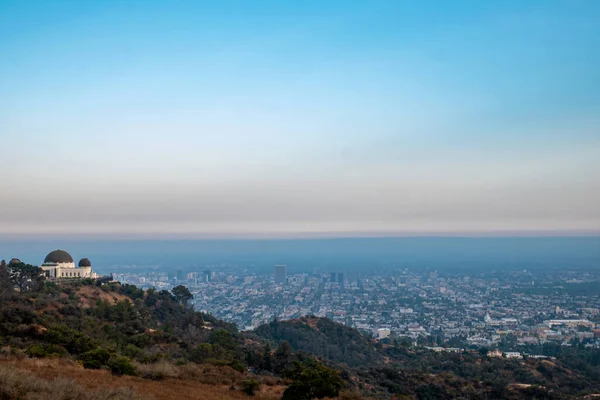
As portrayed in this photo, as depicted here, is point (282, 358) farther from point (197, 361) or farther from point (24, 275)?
point (24, 275)

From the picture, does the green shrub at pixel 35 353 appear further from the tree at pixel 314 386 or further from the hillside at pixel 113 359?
the tree at pixel 314 386

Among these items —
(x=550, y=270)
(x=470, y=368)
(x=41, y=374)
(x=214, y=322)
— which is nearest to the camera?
(x=41, y=374)

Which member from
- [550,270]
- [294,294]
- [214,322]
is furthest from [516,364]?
[550,270]

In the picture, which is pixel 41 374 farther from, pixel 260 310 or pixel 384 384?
pixel 260 310

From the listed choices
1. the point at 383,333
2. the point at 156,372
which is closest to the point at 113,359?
the point at 156,372

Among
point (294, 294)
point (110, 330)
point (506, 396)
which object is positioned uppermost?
point (110, 330)
